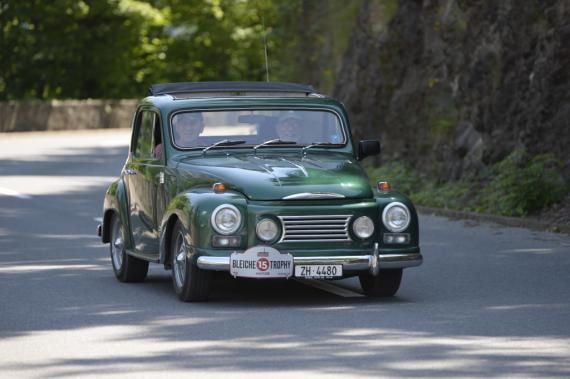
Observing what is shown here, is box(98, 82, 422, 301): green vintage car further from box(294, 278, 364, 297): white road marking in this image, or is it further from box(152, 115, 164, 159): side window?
box(294, 278, 364, 297): white road marking

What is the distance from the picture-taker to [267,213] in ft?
37.9

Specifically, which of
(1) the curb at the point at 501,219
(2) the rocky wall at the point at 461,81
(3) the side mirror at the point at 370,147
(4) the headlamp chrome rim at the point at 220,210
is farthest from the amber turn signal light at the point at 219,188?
(2) the rocky wall at the point at 461,81

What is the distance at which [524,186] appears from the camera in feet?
67.4

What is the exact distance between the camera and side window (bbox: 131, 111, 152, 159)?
13641 millimetres

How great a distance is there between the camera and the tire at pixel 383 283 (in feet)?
40.2

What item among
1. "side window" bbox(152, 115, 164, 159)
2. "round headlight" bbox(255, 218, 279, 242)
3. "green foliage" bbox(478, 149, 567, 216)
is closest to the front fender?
"round headlight" bbox(255, 218, 279, 242)

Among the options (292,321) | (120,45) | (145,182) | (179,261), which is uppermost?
(120,45)

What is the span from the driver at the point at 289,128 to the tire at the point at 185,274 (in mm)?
1450

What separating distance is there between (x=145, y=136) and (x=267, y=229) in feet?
8.94

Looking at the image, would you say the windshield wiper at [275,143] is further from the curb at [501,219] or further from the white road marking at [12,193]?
the white road marking at [12,193]

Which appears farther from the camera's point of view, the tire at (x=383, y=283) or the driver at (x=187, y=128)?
the driver at (x=187, y=128)

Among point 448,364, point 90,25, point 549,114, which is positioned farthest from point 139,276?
point 90,25

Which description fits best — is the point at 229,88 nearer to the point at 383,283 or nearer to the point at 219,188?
the point at 219,188

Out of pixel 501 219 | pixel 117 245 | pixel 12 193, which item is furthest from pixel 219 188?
pixel 12 193
